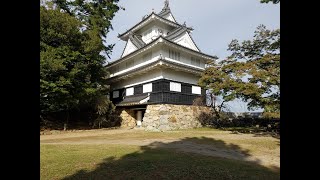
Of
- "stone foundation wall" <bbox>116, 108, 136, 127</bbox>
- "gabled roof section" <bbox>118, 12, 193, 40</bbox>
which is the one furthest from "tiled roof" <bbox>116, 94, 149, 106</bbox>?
"gabled roof section" <bbox>118, 12, 193, 40</bbox>

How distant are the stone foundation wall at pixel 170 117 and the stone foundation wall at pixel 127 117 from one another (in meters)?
3.98

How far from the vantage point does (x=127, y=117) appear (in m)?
24.7

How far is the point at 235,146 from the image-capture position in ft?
36.4

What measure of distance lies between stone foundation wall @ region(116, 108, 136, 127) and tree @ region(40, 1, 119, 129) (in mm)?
3475

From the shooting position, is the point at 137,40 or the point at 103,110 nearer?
the point at 103,110

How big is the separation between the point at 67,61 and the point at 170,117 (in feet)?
32.8

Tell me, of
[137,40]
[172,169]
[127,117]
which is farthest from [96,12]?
[172,169]

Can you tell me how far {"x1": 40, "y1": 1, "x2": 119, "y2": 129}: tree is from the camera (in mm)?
17312

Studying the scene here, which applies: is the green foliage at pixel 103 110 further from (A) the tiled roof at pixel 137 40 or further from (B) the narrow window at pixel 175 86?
(A) the tiled roof at pixel 137 40

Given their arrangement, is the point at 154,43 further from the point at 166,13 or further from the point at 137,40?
the point at 166,13

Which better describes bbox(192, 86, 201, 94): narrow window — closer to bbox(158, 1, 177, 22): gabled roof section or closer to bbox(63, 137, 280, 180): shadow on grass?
bbox(158, 1, 177, 22): gabled roof section
